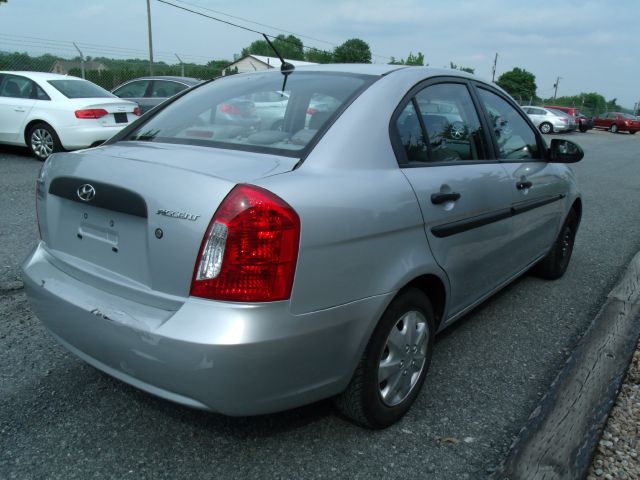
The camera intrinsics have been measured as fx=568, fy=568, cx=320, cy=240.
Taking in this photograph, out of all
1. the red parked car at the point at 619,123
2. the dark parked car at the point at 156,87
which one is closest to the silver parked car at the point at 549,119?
the red parked car at the point at 619,123

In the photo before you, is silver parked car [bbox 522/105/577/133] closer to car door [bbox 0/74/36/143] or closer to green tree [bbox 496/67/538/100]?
car door [bbox 0/74/36/143]

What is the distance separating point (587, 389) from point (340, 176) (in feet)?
5.58

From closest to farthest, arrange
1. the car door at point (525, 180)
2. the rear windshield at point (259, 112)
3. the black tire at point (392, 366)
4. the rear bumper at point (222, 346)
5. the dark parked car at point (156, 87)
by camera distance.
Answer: the rear bumper at point (222, 346), the black tire at point (392, 366), the rear windshield at point (259, 112), the car door at point (525, 180), the dark parked car at point (156, 87)

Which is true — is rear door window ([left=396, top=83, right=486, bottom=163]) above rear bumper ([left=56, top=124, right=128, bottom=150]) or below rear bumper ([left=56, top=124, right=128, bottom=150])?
above

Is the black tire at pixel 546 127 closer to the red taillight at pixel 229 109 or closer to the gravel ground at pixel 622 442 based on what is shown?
the gravel ground at pixel 622 442

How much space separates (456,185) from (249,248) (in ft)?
4.08

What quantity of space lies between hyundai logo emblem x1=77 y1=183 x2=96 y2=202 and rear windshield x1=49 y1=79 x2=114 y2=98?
26.1 ft

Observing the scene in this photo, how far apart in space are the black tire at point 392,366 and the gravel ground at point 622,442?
A: 2.60 feet

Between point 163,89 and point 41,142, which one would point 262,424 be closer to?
point 41,142

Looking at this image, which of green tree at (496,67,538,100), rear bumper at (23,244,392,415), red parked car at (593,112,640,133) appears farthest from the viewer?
green tree at (496,67,538,100)

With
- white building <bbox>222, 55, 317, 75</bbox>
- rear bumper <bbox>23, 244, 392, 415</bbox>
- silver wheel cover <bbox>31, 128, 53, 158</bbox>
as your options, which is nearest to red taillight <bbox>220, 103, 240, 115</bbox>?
white building <bbox>222, 55, 317, 75</bbox>

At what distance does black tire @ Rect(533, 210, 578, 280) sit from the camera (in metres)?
4.52

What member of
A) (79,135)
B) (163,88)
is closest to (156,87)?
(163,88)

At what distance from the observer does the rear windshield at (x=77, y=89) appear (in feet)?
30.5
